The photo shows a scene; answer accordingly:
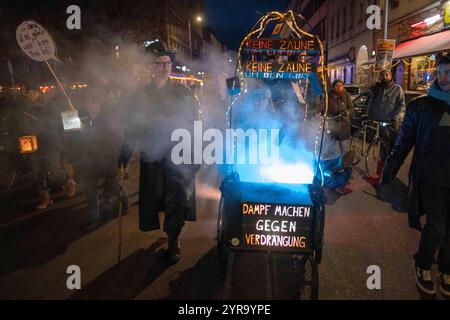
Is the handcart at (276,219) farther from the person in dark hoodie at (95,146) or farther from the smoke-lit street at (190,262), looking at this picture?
the person in dark hoodie at (95,146)

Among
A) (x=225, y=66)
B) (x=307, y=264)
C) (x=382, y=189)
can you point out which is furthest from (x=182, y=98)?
(x=225, y=66)

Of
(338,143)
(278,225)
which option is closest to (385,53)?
(338,143)

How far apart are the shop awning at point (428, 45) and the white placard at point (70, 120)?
11.1 meters

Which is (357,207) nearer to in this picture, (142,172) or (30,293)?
(142,172)

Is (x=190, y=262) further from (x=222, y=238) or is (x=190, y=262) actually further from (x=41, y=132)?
(x=41, y=132)

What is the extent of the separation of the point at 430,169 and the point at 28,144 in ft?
19.7

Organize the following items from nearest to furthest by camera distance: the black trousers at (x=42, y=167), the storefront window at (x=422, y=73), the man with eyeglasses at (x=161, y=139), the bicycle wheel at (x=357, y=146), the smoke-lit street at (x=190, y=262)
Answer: the smoke-lit street at (x=190, y=262) < the man with eyeglasses at (x=161, y=139) < the black trousers at (x=42, y=167) < the bicycle wheel at (x=357, y=146) < the storefront window at (x=422, y=73)

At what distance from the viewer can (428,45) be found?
13094 millimetres

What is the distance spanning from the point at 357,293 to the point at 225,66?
533 inches

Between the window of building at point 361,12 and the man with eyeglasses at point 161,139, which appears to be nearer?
the man with eyeglasses at point 161,139

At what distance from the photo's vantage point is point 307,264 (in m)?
3.96

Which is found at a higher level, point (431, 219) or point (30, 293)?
point (431, 219)

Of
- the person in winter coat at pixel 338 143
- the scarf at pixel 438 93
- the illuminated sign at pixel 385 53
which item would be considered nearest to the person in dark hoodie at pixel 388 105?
the person in winter coat at pixel 338 143

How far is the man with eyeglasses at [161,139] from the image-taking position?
13.3 ft
